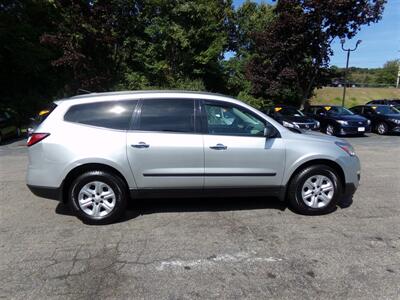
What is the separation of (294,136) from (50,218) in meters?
3.64

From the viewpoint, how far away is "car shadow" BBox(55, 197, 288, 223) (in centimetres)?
523

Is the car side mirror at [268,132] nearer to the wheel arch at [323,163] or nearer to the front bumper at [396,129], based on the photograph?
the wheel arch at [323,163]

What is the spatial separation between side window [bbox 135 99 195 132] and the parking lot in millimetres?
1282

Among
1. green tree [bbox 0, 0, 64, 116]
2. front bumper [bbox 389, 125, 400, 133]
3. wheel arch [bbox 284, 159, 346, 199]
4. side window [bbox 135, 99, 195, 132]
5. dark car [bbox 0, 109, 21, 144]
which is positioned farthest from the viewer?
green tree [bbox 0, 0, 64, 116]

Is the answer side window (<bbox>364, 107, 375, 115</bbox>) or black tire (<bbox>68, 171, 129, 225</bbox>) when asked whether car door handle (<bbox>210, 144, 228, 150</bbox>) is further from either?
side window (<bbox>364, 107, 375, 115</bbox>)

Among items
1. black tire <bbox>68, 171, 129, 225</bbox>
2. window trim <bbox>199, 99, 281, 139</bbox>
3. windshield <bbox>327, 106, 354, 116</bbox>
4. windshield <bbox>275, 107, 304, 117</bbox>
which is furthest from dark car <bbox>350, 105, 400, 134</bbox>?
black tire <bbox>68, 171, 129, 225</bbox>

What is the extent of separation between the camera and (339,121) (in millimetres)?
14945

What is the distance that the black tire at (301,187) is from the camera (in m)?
4.92

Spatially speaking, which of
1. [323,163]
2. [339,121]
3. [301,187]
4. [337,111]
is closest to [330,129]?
[339,121]

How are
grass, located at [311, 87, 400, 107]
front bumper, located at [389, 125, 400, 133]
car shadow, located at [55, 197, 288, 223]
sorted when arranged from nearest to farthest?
1. car shadow, located at [55, 197, 288, 223]
2. front bumper, located at [389, 125, 400, 133]
3. grass, located at [311, 87, 400, 107]

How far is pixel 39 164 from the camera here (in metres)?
4.62

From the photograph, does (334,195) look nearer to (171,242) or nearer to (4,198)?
(171,242)

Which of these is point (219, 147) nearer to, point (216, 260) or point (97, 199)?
point (216, 260)

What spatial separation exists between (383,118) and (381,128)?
473 mm
